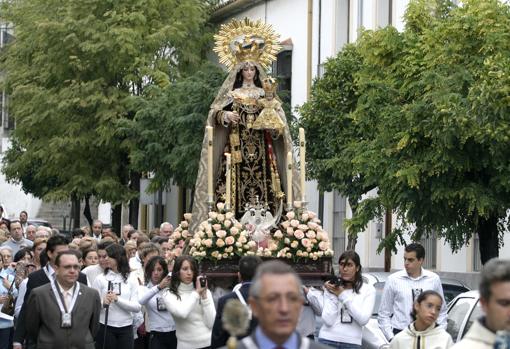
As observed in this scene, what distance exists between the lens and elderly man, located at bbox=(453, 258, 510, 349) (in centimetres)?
650

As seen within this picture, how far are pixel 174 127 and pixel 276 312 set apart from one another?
29636 millimetres

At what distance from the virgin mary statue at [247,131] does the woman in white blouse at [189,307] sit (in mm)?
4521

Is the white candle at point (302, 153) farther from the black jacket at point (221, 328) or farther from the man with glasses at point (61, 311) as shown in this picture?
the black jacket at point (221, 328)

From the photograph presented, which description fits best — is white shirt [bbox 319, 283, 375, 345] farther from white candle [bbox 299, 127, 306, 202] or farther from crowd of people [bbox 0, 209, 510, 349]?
white candle [bbox 299, 127, 306, 202]

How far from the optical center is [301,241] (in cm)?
1623

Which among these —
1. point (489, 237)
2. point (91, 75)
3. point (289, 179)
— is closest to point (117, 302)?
point (289, 179)

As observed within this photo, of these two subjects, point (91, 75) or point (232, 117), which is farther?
point (91, 75)

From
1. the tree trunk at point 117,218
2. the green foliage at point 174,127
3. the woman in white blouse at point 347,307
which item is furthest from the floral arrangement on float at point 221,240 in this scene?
the tree trunk at point 117,218

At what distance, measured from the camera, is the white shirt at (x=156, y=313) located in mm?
14416

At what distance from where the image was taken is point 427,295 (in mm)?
10461

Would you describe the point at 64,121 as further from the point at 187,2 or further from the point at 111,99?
the point at 187,2

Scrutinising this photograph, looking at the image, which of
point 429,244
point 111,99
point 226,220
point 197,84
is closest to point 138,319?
point 226,220

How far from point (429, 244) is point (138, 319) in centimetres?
1646

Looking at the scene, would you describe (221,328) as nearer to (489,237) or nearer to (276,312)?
(276,312)
